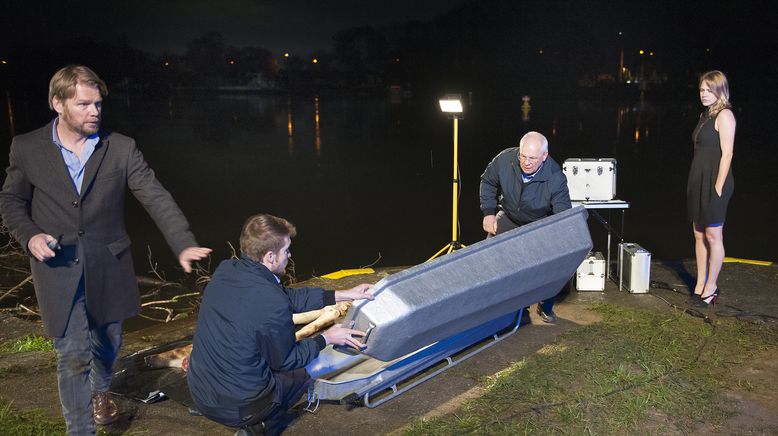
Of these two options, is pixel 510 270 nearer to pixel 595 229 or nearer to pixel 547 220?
pixel 547 220

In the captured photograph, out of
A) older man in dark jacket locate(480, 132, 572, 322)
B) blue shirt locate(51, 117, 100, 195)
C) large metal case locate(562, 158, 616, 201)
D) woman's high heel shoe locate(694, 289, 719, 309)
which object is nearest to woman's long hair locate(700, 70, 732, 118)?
large metal case locate(562, 158, 616, 201)

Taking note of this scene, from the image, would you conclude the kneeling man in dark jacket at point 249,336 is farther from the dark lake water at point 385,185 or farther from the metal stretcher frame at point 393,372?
the dark lake water at point 385,185

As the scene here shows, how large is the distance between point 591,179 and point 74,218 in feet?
15.3

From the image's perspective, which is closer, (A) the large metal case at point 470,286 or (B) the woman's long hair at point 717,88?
(A) the large metal case at point 470,286

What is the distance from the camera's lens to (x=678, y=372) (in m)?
4.48

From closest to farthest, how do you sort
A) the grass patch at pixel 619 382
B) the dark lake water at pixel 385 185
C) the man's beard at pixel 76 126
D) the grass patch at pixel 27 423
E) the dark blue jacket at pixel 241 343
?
the dark blue jacket at pixel 241 343, the man's beard at pixel 76 126, the grass patch at pixel 27 423, the grass patch at pixel 619 382, the dark lake water at pixel 385 185

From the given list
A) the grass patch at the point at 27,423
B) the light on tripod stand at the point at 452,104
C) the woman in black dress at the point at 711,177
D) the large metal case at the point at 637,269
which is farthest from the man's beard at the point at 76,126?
the large metal case at the point at 637,269

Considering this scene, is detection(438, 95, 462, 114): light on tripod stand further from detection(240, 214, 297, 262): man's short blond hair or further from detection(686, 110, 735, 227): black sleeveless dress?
detection(240, 214, 297, 262): man's short blond hair

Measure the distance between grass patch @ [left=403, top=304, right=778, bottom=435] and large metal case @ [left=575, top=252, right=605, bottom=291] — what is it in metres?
0.77

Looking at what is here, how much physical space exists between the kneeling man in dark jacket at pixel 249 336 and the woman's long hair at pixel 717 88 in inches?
136

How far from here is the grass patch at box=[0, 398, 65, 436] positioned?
12.3 feet

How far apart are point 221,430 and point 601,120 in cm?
3666

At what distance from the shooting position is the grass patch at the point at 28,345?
5043mm

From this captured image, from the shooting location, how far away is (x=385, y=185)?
15844 mm
